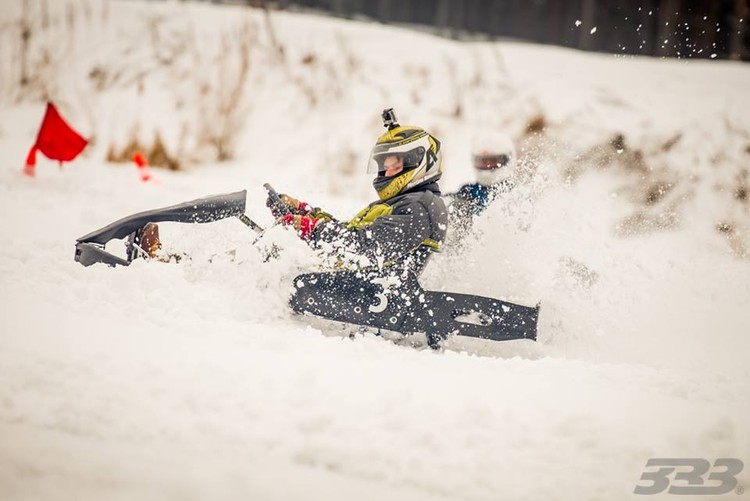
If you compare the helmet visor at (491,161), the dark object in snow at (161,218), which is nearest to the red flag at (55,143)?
the dark object in snow at (161,218)

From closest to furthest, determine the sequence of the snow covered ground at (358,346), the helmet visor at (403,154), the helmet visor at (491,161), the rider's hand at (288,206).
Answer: the snow covered ground at (358,346) < the helmet visor at (403,154) < the rider's hand at (288,206) < the helmet visor at (491,161)

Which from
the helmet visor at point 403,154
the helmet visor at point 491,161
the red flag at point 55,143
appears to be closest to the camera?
the helmet visor at point 403,154

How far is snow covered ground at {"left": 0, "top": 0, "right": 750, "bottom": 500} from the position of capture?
2729mm

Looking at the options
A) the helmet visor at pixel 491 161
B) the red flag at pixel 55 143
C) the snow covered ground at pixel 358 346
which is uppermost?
the red flag at pixel 55 143

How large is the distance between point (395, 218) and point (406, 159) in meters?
0.45

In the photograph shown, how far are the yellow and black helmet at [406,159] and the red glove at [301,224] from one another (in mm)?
539

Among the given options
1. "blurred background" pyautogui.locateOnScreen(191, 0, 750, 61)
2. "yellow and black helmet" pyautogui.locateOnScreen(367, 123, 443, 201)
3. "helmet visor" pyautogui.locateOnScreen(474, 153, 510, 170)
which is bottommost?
"yellow and black helmet" pyautogui.locateOnScreen(367, 123, 443, 201)

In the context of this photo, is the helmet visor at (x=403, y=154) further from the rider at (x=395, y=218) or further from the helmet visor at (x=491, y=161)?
the helmet visor at (x=491, y=161)

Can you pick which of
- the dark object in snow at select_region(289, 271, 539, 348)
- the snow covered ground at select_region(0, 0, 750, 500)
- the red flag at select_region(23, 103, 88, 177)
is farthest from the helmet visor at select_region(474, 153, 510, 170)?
the red flag at select_region(23, 103, 88, 177)

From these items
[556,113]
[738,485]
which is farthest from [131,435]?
[556,113]

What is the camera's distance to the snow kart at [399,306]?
4512mm

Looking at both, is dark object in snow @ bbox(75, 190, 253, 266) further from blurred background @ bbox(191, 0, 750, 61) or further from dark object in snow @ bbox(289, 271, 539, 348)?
blurred background @ bbox(191, 0, 750, 61)

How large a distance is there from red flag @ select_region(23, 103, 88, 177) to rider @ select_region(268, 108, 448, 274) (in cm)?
404

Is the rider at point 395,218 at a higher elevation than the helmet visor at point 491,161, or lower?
lower
